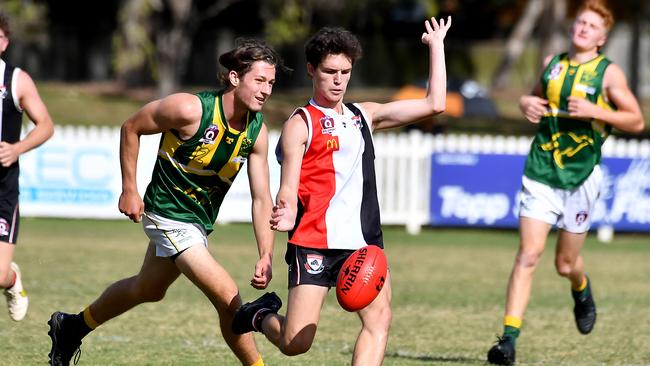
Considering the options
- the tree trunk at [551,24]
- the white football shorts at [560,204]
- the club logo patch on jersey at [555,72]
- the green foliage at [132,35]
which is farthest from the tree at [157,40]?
the white football shorts at [560,204]

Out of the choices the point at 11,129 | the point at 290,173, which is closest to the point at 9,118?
the point at 11,129

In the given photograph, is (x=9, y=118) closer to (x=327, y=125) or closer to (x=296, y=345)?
(x=327, y=125)

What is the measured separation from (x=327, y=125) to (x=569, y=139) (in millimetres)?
2618

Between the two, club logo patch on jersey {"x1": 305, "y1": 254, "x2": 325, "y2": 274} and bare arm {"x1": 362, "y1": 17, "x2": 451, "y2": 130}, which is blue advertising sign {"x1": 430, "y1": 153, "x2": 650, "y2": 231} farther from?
club logo patch on jersey {"x1": 305, "y1": 254, "x2": 325, "y2": 274}

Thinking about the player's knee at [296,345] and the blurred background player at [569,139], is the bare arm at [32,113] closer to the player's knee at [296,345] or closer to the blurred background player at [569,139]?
the player's knee at [296,345]

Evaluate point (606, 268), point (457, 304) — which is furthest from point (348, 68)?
point (606, 268)

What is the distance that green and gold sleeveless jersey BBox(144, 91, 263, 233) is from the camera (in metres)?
6.10

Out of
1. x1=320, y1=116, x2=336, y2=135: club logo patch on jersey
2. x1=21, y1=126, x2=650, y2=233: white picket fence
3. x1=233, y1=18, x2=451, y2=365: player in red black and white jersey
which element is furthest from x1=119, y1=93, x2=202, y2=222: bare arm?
x1=21, y1=126, x2=650, y2=233: white picket fence

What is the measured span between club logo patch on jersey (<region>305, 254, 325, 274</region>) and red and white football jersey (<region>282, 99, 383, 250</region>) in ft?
0.19

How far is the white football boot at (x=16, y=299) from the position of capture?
25.0ft

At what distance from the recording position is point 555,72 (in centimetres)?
789

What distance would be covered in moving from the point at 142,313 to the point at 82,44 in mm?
31534

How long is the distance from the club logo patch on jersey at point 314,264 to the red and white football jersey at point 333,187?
0.19ft

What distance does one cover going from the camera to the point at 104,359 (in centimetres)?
718
